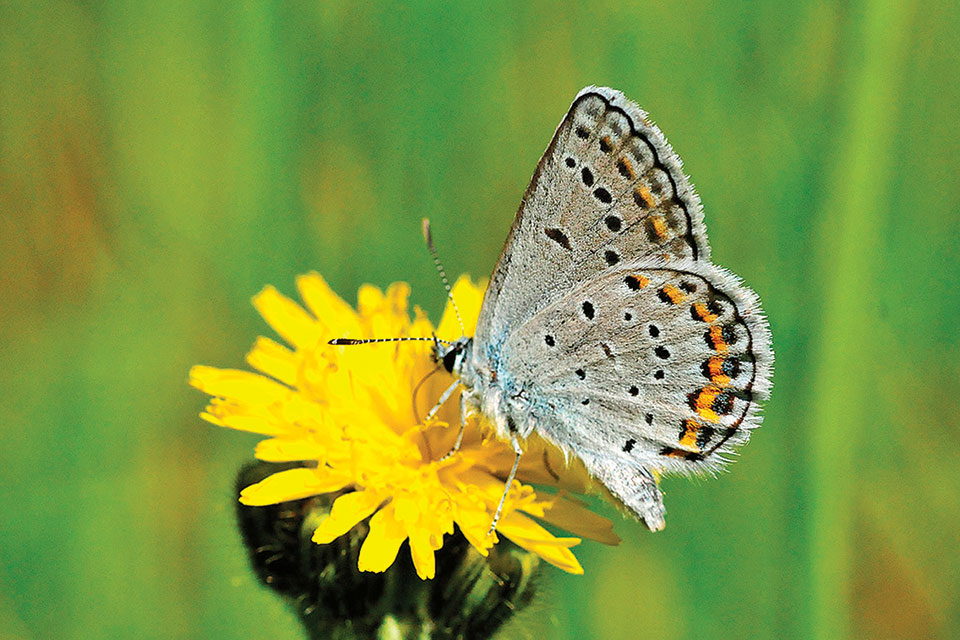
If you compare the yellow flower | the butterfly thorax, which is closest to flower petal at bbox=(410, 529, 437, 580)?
the yellow flower

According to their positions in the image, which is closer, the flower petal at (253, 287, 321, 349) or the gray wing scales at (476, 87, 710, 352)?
the gray wing scales at (476, 87, 710, 352)

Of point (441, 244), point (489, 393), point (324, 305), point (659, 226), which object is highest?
point (441, 244)

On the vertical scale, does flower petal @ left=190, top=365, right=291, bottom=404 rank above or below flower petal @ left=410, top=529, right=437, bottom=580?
above

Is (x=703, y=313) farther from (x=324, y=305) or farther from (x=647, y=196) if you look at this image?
(x=324, y=305)

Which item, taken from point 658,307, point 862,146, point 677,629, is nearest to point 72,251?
point 658,307

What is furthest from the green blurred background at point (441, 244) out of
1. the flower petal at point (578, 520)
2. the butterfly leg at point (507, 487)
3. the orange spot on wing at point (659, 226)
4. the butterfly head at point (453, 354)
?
the orange spot on wing at point (659, 226)

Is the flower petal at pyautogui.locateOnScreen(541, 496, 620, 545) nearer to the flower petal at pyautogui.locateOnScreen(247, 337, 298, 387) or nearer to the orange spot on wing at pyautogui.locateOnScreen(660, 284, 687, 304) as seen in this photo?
the orange spot on wing at pyautogui.locateOnScreen(660, 284, 687, 304)

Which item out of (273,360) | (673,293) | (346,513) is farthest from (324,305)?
(673,293)
